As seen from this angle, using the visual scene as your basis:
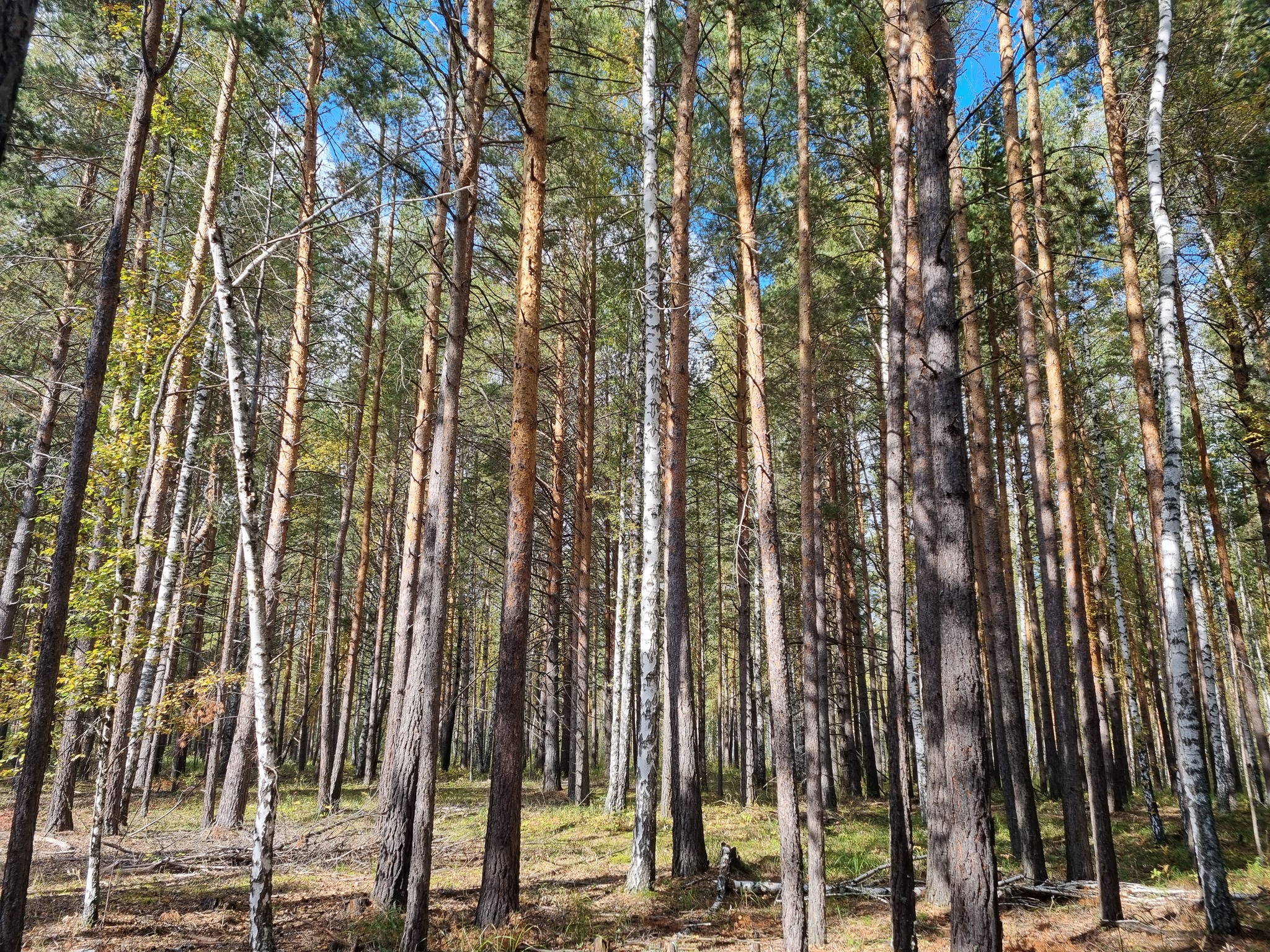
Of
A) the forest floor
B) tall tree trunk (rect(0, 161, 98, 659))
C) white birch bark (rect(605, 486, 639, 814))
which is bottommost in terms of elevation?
the forest floor

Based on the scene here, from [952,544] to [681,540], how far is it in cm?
492

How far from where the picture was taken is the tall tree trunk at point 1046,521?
29.9ft

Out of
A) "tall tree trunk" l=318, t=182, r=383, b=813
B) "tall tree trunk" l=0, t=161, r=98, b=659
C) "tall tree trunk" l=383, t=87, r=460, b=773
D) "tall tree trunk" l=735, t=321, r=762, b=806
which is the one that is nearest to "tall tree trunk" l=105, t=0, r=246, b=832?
"tall tree trunk" l=383, t=87, r=460, b=773

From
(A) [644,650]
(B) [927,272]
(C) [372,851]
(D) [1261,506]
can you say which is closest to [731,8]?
(B) [927,272]

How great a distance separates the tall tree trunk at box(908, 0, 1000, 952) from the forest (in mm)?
31

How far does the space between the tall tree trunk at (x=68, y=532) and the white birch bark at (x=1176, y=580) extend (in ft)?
34.4

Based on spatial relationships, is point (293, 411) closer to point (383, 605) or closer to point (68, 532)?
point (68, 532)

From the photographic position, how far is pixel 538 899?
794 centimetres

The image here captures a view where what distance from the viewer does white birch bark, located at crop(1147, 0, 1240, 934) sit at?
728 centimetres

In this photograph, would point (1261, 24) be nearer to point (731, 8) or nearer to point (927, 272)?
point (731, 8)

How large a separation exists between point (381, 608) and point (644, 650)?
12.7 meters

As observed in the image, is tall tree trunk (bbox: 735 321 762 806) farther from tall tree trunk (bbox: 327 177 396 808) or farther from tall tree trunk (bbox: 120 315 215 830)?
tall tree trunk (bbox: 120 315 215 830)

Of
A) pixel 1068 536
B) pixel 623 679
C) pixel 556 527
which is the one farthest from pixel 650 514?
pixel 623 679

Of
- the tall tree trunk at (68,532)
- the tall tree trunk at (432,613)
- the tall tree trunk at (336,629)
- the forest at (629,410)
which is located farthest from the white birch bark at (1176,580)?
the tall tree trunk at (336,629)
